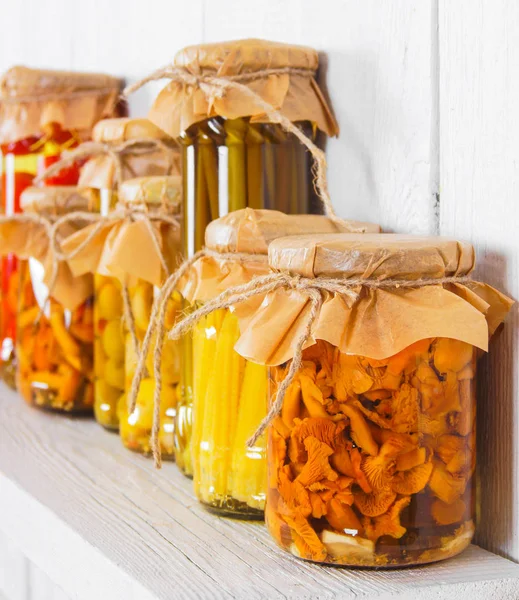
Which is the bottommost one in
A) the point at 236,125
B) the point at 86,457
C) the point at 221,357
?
the point at 86,457

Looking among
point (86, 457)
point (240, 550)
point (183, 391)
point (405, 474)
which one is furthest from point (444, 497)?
point (86, 457)

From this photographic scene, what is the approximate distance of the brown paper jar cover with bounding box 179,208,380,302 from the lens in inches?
25.0

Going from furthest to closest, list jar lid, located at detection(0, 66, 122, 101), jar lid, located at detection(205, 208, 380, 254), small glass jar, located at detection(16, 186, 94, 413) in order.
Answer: jar lid, located at detection(0, 66, 122, 101) → small glass jar, located at detection(16, 186, 94, 413) → jar lid, located at detection(205, 208, 380, 254)

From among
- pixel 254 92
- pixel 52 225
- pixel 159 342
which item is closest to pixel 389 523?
pixel 159 342

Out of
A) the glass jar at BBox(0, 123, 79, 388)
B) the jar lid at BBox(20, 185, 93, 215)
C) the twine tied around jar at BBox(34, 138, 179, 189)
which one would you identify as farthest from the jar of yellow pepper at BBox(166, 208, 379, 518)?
the glass jar at BBox(0, 123, 79, 388)

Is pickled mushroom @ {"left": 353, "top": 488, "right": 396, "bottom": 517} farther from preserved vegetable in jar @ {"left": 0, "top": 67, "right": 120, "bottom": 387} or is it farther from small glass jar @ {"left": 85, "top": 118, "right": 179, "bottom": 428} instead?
preserved vegetable in jar @ {"left": 0, "top": 67, "right": 120, "bottom": 387}

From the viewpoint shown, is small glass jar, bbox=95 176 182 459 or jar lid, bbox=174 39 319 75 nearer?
jar lid, bbox=174 39 319 75

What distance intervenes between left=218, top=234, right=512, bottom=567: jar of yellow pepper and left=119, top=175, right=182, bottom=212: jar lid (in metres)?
0.28

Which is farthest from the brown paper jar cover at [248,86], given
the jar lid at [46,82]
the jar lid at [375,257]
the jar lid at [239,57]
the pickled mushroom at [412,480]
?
the jar lid at [46,82]

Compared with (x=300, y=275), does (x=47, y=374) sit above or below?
below

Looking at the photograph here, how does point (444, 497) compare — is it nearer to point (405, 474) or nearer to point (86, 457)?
point (405, 474)

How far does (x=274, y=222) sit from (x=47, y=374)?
482 millimetres

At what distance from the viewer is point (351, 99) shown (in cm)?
74

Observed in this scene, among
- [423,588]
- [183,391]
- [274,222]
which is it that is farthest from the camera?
[183,391]
